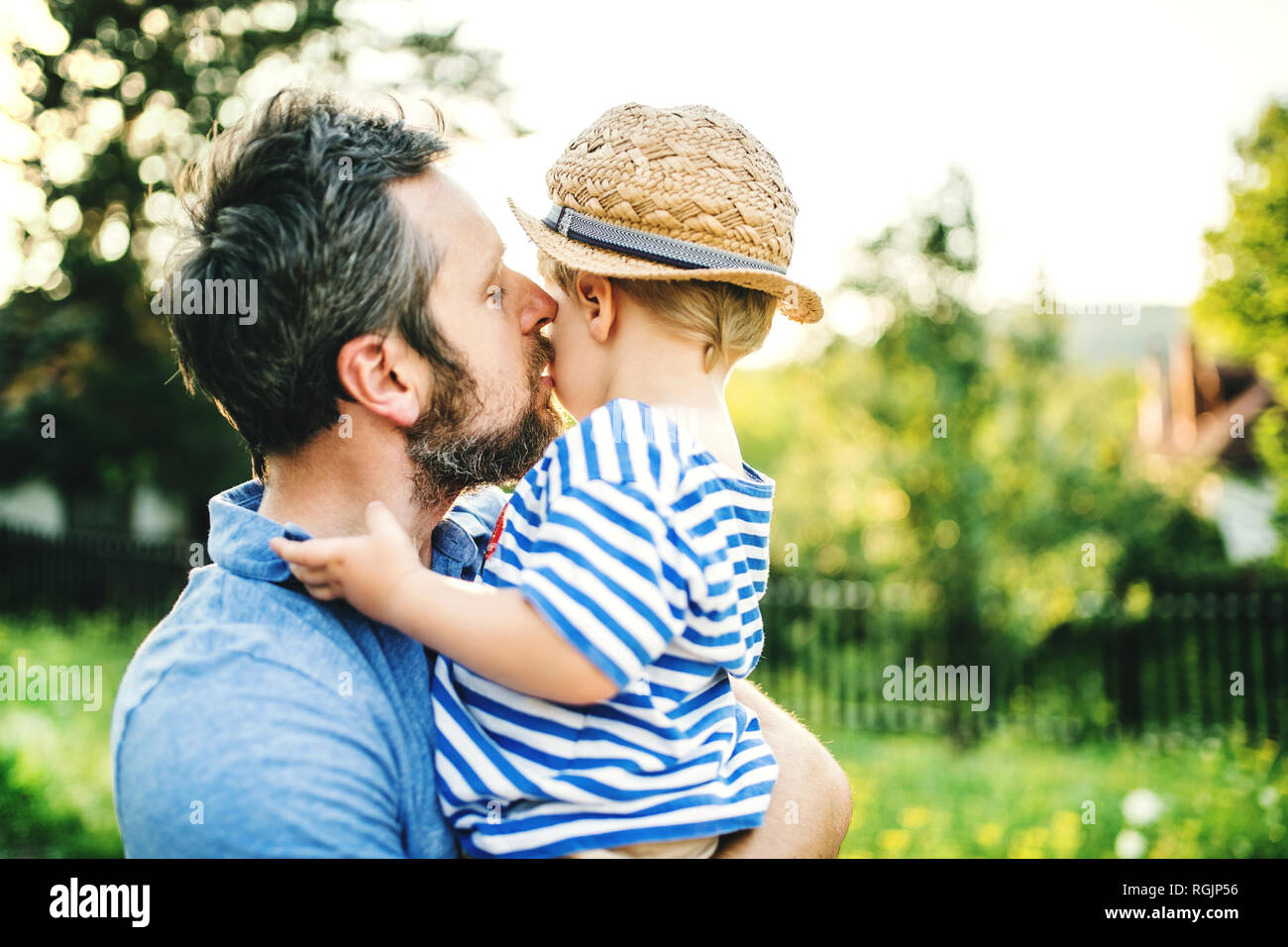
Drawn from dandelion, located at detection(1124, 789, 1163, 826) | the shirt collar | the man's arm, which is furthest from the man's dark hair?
dandelion, located at detection(1124, 789, 1163, 826)

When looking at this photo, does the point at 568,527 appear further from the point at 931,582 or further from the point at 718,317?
the point at 931,582

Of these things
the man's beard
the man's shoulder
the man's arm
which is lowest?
the man's arm

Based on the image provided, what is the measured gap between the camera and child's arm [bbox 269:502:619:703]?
60.8 inches

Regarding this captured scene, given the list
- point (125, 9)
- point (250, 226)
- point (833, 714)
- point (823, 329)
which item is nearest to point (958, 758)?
point (833, 714)

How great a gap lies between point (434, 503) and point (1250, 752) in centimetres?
783

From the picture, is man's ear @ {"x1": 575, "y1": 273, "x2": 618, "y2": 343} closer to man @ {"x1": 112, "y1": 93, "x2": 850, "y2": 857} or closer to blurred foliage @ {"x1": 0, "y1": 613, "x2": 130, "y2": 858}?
man @ {"x1": 112, "y1": 93, "x2": 850, "y2": 857}

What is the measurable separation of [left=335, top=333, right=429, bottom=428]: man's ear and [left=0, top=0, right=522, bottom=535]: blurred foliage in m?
13.1

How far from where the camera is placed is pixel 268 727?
1546 millimetres

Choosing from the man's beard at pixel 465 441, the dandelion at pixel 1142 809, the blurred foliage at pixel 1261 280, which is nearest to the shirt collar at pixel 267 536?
the man's beard at pixel 465 441

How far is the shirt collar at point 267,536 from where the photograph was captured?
1800 millimetres

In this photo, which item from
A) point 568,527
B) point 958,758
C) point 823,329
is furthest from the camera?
point 823,329

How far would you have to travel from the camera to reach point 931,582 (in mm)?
10562

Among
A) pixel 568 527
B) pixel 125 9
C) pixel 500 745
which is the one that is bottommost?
pixel 500 745
